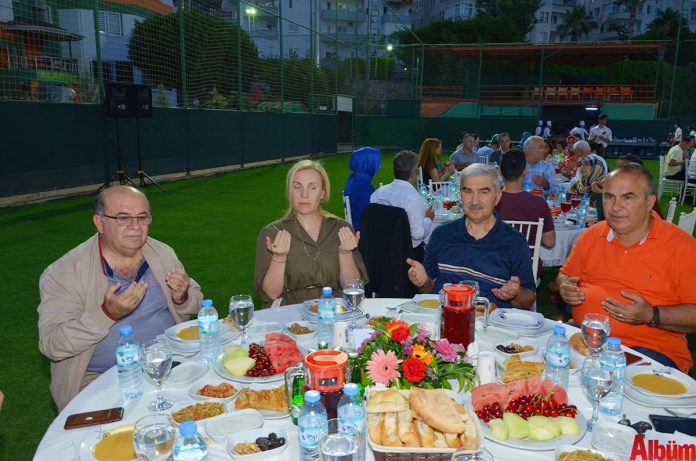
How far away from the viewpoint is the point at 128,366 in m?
2.20

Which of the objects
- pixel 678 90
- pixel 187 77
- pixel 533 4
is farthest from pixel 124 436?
pixel 533 4

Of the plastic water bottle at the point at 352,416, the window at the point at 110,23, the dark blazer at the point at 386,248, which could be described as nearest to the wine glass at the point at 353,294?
the plastic water bottle at the point at 352,416

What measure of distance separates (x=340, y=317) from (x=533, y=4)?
6325 cm

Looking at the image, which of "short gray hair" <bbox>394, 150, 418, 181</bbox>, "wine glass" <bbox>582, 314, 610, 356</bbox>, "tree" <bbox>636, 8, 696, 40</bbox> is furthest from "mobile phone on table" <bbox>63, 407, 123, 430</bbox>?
"tree" <bbox>636, 8, 696, 40</bbox>

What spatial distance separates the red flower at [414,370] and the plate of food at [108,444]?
956mm

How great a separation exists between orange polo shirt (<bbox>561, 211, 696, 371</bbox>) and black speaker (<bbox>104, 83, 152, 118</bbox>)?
1195 centimetres

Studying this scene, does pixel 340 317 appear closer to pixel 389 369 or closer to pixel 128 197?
pixel 389 369

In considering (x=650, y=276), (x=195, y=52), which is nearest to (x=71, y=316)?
(x=650, y=276)

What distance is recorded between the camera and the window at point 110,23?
1359cm

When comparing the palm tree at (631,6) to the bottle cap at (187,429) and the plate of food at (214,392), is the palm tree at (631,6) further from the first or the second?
the bottle cap at (187,429)

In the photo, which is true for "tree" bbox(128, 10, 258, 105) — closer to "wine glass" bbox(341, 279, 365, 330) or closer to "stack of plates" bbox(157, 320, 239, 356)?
"stack of plates" bbox(157, 320, 239, 356)

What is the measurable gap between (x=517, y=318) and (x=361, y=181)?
10.9 ft

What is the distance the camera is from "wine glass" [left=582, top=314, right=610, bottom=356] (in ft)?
7.60

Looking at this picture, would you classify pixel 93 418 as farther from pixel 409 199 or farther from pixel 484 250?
pixel 409 199
